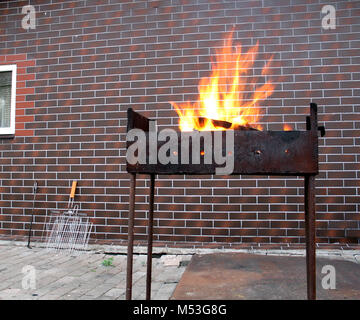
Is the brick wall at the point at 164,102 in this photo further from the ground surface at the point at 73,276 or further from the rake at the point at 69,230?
the ground surface at the point at 73,276

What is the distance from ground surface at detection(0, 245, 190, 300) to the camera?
9.68 feet

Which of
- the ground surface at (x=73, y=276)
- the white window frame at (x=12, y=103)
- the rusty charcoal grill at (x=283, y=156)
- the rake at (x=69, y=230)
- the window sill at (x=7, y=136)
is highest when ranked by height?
the white window frame at (x=12, y=103)

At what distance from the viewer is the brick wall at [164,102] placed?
4371 mm

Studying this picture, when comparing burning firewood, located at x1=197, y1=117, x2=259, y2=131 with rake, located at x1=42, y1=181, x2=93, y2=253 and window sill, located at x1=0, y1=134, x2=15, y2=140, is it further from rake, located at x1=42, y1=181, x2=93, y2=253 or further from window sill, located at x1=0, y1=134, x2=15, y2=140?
window sill, located at x1=0, y1=134, x2=15, y2=140

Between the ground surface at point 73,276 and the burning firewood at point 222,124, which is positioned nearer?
the burning firewood at point 222,124

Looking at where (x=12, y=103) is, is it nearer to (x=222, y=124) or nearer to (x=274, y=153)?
(x=222, y=124)

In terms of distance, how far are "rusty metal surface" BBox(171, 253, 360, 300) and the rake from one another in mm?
2075

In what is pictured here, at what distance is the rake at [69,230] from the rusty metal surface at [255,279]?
2075mm

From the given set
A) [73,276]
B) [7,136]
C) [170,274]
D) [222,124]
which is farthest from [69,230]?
[222,124]

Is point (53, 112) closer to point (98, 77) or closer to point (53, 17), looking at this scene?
point (98, 77)

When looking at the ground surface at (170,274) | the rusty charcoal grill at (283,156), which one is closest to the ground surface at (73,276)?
the ground surface at (170,274)
